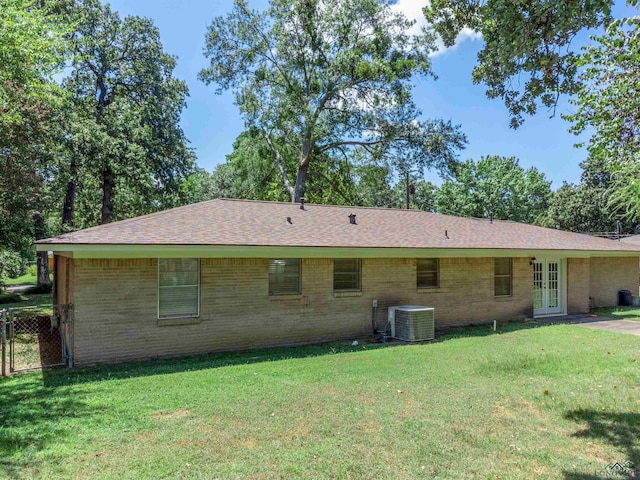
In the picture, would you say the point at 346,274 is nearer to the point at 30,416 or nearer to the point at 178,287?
the point at 178,287

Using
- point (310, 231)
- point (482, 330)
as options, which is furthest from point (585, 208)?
point (310, 231)

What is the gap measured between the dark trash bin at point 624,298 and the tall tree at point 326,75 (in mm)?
11153

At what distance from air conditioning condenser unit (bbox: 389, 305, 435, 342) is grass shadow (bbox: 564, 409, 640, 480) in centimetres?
551

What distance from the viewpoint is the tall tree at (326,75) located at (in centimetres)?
2458

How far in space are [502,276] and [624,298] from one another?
26.2 ft

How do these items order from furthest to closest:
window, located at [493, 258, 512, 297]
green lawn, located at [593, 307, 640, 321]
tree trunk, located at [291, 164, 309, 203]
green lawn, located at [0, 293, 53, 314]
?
tree trunk, located at [291, 164, 309, 203]
green lawn, located at [0, 293, 53, 314]
green lawn, located at [593, 307, 640, 321]
window, located at [493, 258, 512, 297]

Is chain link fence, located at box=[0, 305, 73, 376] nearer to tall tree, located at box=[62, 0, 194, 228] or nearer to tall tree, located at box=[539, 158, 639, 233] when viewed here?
tall tree, located at box=[62, 0, 194, 228]

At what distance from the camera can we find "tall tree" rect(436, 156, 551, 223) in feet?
151

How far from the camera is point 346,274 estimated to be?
12352mm

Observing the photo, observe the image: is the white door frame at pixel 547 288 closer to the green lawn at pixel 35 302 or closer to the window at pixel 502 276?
the window at pixel 502 276

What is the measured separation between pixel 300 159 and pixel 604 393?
2161cm

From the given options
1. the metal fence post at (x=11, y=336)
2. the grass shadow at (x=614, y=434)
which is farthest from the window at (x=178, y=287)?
the grass shadow at (x=614, y=434)

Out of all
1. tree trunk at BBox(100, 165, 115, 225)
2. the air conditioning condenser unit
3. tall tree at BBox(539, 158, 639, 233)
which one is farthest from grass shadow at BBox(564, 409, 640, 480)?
tall tree at BBox(539, 158, 639, 233)

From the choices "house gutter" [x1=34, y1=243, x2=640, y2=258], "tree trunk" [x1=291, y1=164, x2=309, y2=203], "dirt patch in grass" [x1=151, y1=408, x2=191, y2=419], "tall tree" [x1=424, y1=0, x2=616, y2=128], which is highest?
"tree trunk" [x1=291, y1=164, x2=309, y2=203]
